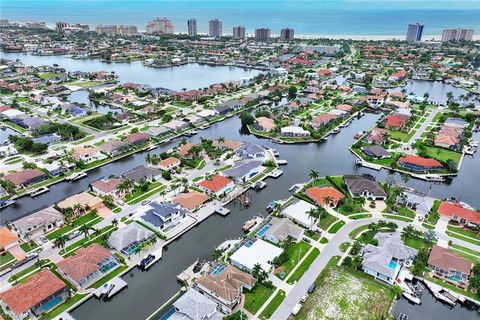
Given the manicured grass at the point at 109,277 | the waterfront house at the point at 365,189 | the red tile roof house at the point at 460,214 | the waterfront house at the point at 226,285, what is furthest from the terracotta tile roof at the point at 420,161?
the manicured grass at the point at 109,277

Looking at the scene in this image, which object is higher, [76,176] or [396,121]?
[396,121]

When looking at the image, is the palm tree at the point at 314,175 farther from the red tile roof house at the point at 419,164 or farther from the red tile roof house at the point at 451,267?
the red tile roof house at the point at 451,267

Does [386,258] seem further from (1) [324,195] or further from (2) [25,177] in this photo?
(2) [25,177]

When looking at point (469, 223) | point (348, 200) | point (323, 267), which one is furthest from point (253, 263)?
point (469, 223)

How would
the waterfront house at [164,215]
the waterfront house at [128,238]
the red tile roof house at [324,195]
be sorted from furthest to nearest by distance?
1. the red tile roof house at [324,195]
2. the waterfront house at [164,215]
3. the waterfront house at [128,238]

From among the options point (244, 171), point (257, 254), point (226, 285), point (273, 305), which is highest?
point (244, 171)

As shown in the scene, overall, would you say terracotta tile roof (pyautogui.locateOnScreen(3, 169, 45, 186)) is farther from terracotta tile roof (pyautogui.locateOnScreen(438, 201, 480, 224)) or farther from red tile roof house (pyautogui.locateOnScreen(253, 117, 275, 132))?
terracotta tile roof (pyautogui.locateOnScreen(438, 201, 480, 224))

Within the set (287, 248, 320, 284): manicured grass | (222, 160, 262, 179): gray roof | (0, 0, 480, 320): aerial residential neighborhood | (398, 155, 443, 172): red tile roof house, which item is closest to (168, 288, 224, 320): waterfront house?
(0, 0, 480, 320): aerial residential neighborhood

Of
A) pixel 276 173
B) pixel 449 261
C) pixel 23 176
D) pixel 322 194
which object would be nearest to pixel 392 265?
pixel 449 261
